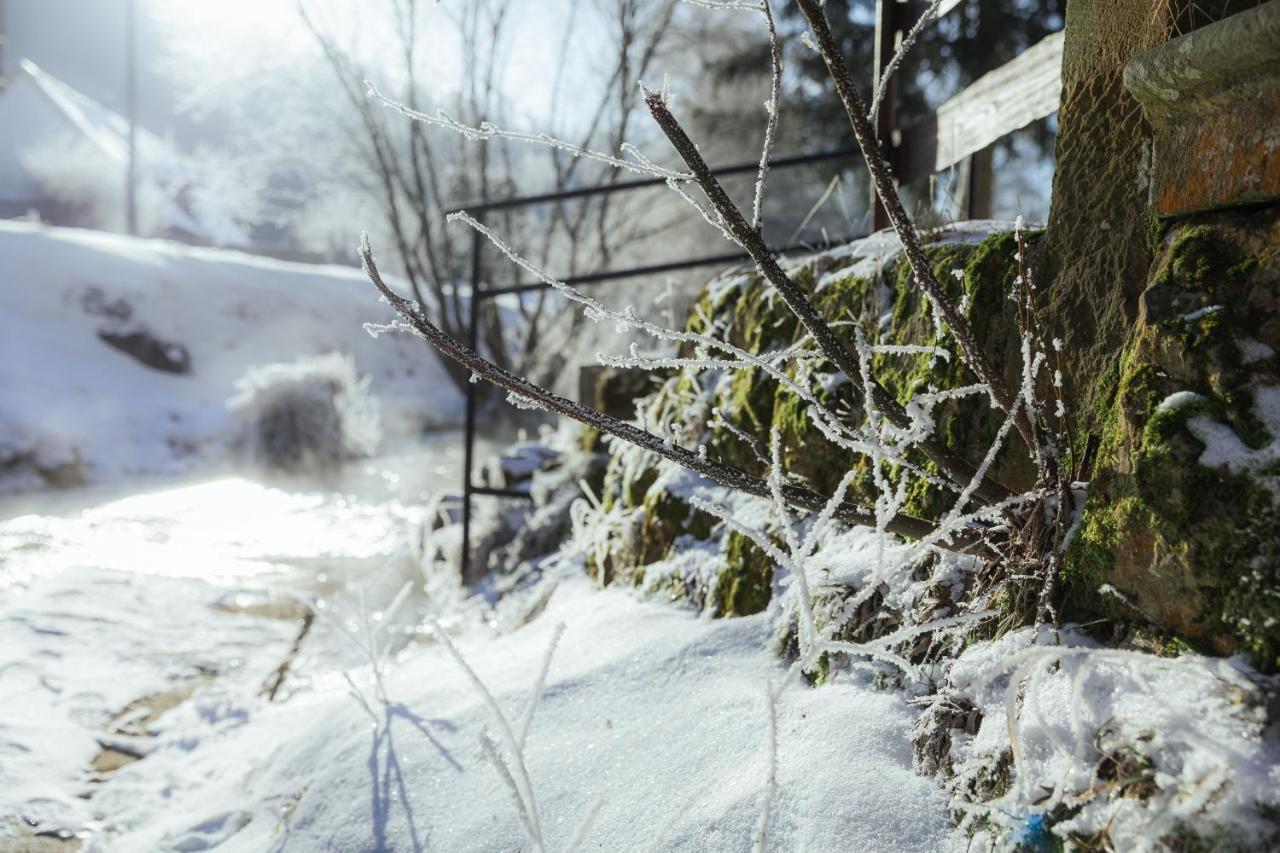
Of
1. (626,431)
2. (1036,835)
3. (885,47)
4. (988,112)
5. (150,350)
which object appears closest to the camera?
(1036,835)

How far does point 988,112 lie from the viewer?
2395mm

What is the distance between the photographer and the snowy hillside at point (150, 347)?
877 cm

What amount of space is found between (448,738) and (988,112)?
218 cm

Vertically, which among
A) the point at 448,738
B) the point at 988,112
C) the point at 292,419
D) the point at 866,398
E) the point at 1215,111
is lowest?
the point at 448,738

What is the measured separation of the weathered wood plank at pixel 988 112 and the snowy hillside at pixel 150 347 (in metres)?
8.19

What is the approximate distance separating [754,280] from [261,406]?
710cm

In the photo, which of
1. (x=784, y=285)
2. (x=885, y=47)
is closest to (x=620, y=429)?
(x=784, y=285)

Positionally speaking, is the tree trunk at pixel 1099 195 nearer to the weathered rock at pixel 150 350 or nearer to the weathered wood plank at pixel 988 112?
the weathered wood plank at pixel 988 112

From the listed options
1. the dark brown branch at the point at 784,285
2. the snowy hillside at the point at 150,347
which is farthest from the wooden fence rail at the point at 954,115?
the snowy hillside at the point at 150,347

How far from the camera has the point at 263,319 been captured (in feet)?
46.1

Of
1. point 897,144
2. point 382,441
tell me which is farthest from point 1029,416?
point 382,441

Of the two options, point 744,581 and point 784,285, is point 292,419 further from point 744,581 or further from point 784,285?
point 784,285

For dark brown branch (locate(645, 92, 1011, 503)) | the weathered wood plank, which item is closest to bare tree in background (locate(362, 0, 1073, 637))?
dark brown branch (locate(645, 92, 1011, 503))

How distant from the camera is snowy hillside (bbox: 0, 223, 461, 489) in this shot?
877 centimetres
